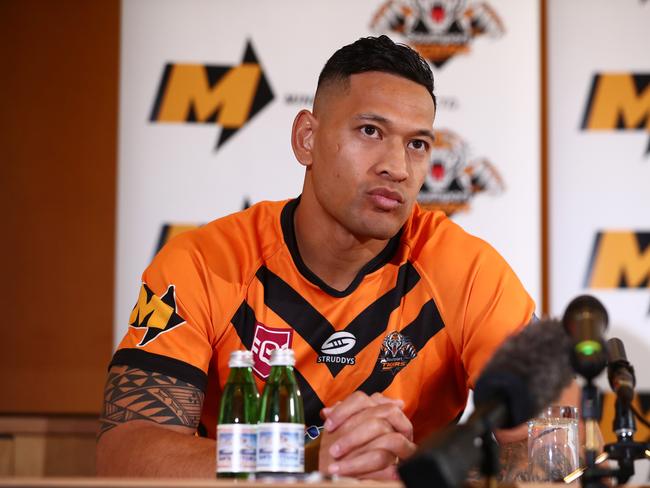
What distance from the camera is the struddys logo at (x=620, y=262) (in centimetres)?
327

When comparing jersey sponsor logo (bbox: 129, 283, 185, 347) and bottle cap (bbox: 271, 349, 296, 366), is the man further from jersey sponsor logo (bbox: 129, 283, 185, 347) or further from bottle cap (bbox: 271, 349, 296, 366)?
bottle cap (bbox: 271, 349, 296, 366)

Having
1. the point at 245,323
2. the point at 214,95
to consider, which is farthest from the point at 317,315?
the point at 214,95

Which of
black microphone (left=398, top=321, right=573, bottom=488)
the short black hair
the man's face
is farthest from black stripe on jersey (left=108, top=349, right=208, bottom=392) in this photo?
black microphone (left=398, top=321, right=573, bottom=488)

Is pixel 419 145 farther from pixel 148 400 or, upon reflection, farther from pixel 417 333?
pixel 148 400

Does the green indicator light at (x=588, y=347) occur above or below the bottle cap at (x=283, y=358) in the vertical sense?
above

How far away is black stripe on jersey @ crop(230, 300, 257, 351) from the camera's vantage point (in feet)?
6.91

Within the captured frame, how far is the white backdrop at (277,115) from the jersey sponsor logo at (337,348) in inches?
45.9

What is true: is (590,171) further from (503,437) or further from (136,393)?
(136,393)

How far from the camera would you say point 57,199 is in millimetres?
3232

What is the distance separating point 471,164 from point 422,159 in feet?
3.67

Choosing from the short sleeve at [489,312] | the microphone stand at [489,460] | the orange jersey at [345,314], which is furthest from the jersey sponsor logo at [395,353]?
the microphone stand at [489,460]

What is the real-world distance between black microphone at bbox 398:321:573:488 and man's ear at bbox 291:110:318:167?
1.25m

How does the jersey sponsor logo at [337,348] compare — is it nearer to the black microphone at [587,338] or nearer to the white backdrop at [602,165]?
Result: the black microphone at [587,338]

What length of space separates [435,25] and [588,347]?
2.37m
